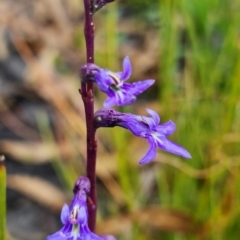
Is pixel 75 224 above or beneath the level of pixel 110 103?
beneath

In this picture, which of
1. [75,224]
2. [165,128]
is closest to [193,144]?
[165,128]

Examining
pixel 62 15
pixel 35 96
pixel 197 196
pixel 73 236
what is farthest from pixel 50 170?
pixel 73 236

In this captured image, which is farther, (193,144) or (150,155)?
(193,144)

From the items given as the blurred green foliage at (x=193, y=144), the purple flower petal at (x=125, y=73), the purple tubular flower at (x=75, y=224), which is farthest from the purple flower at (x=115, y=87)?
the blurred green foliage at (x=193, y=144)

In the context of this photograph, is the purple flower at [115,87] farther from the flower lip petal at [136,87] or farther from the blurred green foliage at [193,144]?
the blurred green foliage at [193,144]

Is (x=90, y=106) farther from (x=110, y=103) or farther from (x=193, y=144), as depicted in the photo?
(x=193, y=144)

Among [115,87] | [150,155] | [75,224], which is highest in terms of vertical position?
[115,87]

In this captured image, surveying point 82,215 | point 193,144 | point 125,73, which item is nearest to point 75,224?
point 82,215

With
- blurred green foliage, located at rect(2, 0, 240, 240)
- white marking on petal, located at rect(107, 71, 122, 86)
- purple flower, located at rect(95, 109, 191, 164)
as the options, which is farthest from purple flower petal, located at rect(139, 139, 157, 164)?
blurred green foliage, located at rect(2, 0, 240, 240)
